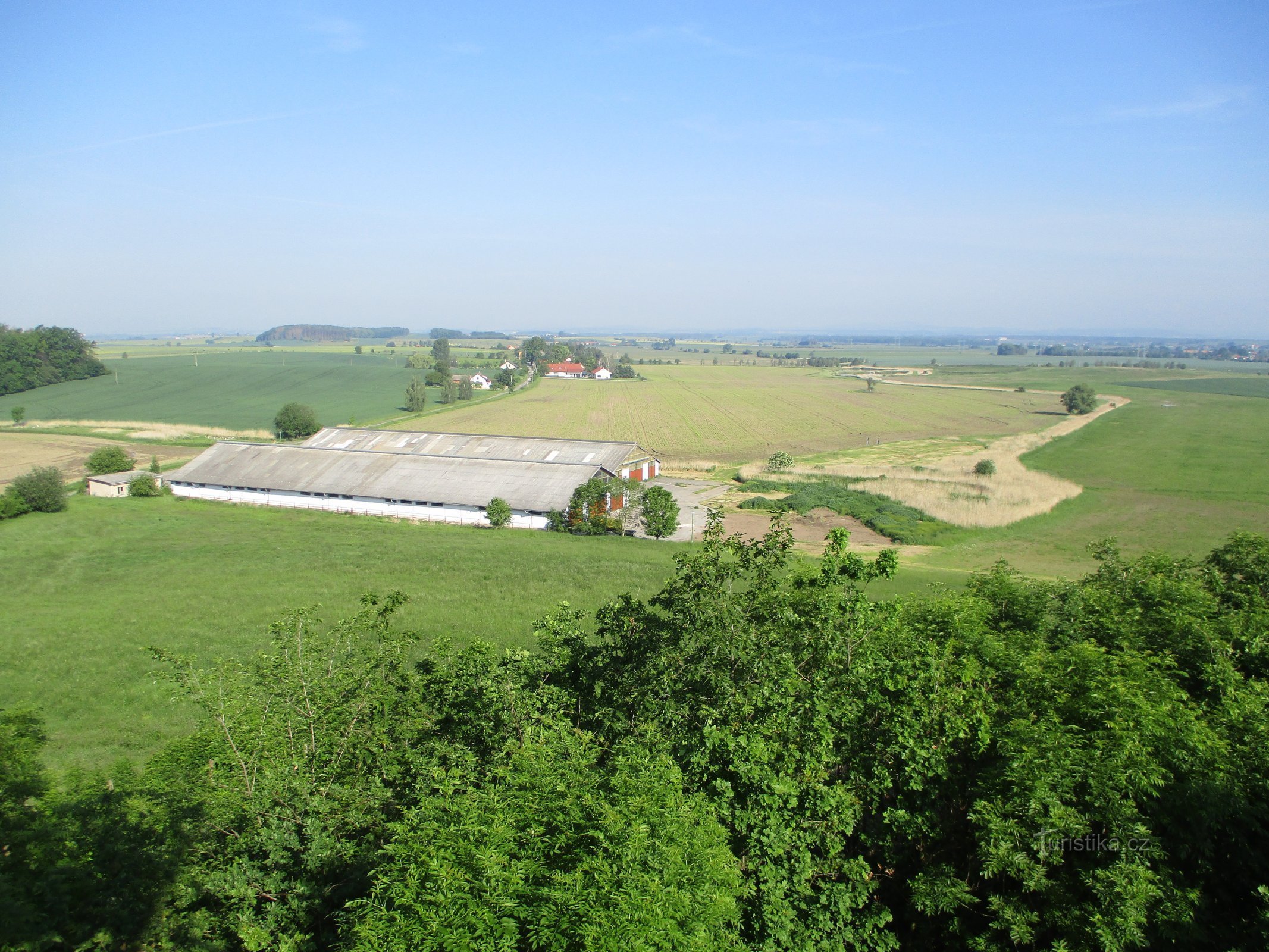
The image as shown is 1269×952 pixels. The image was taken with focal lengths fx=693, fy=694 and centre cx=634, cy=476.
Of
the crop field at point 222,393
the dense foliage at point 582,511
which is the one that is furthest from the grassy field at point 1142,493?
the crop field at point 222,393

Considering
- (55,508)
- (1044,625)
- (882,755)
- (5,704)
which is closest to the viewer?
(882,755)

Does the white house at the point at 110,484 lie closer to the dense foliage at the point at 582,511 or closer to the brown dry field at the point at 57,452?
the brown dry field at the point at 57,452

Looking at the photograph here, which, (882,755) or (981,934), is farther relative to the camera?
(882,755)

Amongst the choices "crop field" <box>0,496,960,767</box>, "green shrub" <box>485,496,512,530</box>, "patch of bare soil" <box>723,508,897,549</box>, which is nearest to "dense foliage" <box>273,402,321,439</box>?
"crop field" <box>0,496,960,767</box>

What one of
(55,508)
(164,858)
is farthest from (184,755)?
(55,508)

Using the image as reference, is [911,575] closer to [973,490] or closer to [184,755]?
[973,490]
